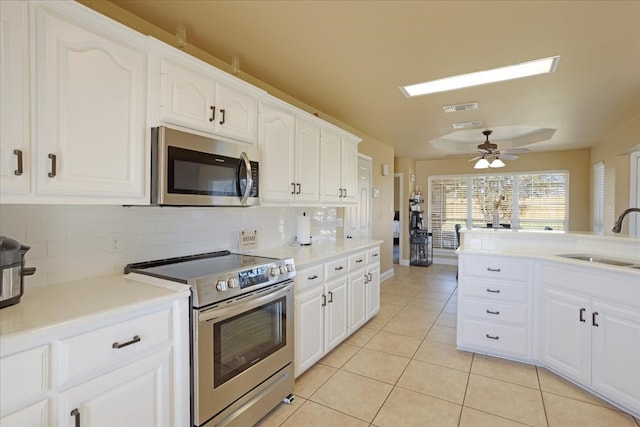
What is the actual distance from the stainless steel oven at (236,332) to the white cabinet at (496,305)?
5.86ft

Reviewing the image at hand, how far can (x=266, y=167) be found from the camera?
2.56 metres

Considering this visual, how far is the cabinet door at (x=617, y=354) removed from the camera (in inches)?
82.5

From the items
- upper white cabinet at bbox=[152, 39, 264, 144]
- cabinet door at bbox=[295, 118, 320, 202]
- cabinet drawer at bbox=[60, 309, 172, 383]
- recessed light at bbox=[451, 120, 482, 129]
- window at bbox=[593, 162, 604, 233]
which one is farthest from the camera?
window at bbox=[593, 162, 604, 233]

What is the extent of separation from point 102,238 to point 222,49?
1.61m

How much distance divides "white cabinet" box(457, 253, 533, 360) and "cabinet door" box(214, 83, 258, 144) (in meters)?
2.29

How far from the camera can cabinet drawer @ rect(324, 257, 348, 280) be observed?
9.25 ft

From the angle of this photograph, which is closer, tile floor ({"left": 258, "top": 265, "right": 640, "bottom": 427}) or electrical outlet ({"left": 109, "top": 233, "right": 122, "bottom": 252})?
electrical outlet ({"left": 109, "top": 233, "right": 122, "bottom": 252})

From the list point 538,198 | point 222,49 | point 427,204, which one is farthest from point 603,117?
point 222,49

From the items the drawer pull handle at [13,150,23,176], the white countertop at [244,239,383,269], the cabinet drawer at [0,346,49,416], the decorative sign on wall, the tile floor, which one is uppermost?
the drawer pull handle at [13,150,23,176]

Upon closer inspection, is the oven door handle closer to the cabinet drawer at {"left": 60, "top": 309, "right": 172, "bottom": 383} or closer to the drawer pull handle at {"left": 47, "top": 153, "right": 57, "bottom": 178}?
the cabinet drawer at {"left": 60, "top": 309, "right": 172, "bottom": 383}

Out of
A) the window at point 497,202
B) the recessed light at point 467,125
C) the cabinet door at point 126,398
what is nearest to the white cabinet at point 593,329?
the recessed light at point 467,125

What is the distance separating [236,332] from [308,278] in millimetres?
828

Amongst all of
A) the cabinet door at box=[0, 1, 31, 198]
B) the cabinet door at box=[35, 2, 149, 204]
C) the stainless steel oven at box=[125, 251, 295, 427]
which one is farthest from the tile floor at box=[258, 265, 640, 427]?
the cabinet door at box=[0, 1, 31, 198]

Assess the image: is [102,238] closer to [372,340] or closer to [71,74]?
[71,74]
